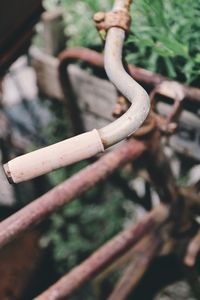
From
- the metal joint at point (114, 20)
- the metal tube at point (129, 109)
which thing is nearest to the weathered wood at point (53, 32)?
the metal joint at point (114, 20)

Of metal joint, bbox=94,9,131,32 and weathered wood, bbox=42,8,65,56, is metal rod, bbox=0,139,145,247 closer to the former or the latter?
metal joint, bbox=94,9,131,32

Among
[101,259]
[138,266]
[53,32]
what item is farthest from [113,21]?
[53,32]

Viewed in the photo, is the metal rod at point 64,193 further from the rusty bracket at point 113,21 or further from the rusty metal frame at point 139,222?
the rusty bracket at point 113,21

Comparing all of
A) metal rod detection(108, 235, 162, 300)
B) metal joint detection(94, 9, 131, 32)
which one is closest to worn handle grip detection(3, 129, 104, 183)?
metal joint detection(94, 9, 131, 32)

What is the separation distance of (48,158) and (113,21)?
0.50 m

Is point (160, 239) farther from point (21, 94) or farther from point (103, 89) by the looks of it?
point (21, 94)

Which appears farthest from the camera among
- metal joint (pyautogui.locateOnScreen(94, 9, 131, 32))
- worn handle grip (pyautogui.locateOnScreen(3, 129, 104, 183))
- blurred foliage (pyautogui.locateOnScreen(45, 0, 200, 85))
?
blurred foliage (pyautogui.locateOnScreen(45, 0, 200, 85))

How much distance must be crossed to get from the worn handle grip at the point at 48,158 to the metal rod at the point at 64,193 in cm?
53

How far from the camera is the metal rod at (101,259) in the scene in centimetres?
152

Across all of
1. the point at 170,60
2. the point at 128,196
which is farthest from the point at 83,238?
the point at 170,60

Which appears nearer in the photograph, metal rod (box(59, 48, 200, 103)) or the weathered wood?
metal rod (box(59, 48, 200, 103))

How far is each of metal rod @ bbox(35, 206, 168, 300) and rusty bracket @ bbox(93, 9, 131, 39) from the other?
89cm

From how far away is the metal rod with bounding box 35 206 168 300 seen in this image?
1.52 metres

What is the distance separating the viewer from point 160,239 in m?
2.01
